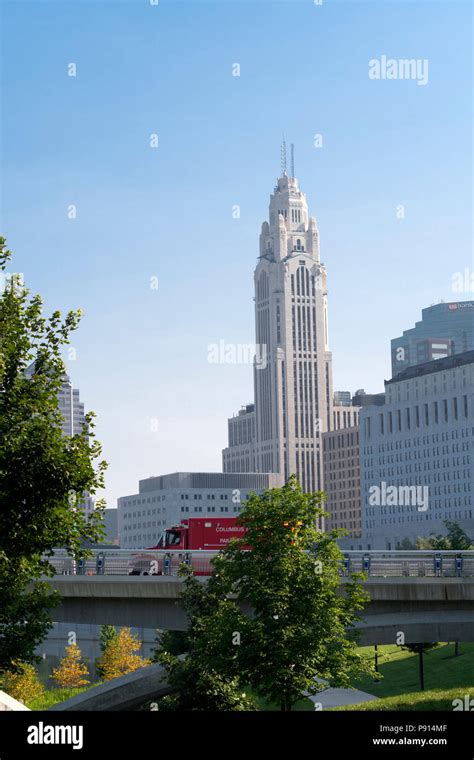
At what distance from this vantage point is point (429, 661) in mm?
79750

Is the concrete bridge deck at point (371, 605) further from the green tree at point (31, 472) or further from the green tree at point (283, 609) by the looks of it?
the green tree at point (31, 472)

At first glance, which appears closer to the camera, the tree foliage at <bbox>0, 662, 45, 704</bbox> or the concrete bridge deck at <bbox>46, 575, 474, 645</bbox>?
the concrete bridge deck at <bbox>46, 575, 474, 645</bbox>

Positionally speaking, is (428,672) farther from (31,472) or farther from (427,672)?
(31,472)

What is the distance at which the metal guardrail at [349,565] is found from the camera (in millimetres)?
46094

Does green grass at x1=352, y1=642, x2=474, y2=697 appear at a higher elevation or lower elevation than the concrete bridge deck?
lower

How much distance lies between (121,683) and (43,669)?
54885 millimetres

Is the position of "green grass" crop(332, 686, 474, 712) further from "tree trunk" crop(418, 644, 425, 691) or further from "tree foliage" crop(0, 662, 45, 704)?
"tree foliage" crop(0, 662, 45, 704)

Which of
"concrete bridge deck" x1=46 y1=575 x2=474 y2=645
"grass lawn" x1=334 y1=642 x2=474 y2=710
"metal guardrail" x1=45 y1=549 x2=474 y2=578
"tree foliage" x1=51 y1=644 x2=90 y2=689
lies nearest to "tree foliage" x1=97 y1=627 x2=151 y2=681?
"tree foliage" x1=51 y1=644 x2=90 y2=689

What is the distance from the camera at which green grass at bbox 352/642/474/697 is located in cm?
7275

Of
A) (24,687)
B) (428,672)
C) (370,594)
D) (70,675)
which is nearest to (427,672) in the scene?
(428,672)

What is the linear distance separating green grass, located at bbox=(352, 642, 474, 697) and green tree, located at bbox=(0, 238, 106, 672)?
41.0 meters

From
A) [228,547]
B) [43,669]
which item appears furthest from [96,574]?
[43,669]

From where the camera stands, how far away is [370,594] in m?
45.7

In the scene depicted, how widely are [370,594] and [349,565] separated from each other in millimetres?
1408
